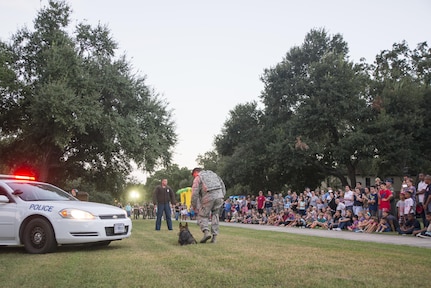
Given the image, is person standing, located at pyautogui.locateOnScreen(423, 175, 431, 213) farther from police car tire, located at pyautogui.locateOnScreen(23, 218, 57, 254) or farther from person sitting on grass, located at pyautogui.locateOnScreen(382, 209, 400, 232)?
police car tire, located at pyautogui.locateOnScreen(23, 218, 57, 254)

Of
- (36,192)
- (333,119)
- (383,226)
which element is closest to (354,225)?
(383,226)

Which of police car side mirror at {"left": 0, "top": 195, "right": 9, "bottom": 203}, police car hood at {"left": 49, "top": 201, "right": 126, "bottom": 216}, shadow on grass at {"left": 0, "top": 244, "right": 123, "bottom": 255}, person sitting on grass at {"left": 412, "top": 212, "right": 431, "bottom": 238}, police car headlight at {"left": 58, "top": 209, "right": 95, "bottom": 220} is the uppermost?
police car side mirror at {"left": 0, "top": 195, "right": 9, "bottom": 203}

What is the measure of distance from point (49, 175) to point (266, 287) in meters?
29.5

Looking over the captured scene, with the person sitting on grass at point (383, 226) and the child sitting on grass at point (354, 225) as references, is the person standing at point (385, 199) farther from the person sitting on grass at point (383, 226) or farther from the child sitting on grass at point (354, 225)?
the child sitting on grass at point (354, 225)

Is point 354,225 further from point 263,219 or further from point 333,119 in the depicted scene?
point 333,119

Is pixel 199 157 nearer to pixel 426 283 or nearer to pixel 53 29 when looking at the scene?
pixel 53 29

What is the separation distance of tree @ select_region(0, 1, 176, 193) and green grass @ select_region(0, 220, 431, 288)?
17.7 metres

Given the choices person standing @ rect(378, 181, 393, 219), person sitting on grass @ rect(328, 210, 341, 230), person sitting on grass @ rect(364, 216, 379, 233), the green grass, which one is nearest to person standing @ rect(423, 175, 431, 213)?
person standing @ rect(378, 181, 393, 219)

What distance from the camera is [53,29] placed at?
28828mm

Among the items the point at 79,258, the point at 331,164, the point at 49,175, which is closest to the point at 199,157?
the point at 331,164

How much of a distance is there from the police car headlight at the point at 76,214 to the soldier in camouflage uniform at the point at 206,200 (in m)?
2.66

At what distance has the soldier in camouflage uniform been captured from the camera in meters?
10.7

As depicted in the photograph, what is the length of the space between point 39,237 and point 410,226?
38.5 ft

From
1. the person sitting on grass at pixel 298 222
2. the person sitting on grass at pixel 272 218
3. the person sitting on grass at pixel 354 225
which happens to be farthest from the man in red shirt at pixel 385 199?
the person sitting on grass at pixel 272 218
